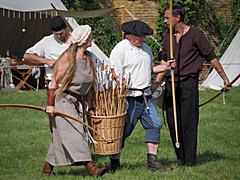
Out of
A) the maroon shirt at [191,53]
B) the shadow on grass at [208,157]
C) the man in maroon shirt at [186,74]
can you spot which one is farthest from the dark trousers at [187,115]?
the shadow on grass at [208,157]

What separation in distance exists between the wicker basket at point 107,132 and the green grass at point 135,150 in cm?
30

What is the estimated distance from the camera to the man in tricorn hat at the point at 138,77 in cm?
665

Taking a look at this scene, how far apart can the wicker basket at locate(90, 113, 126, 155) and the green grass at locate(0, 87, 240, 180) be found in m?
0.30

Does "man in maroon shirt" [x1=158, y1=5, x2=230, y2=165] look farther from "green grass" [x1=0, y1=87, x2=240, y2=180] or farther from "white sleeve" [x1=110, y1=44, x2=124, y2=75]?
"white sleeve" [x1=110, y1=44, x2=124, y2=75]

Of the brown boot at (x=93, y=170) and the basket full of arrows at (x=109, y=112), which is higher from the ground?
the basket full of arrows at (x=109, y=112)

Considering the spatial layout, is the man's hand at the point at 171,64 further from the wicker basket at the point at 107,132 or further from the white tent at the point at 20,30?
the white tent at the point at 20,30

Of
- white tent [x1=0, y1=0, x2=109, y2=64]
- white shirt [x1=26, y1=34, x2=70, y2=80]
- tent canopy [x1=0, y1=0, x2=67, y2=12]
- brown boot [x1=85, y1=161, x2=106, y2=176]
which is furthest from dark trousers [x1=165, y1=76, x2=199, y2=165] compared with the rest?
white tent [x1=0, y1=0, x2=109, y2=64]

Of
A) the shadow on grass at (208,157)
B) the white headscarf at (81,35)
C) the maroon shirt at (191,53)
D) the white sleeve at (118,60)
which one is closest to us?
the white headscarf at (81,35)

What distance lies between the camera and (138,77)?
22.0ft

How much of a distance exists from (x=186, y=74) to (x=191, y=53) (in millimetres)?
235

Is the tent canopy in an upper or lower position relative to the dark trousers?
upper

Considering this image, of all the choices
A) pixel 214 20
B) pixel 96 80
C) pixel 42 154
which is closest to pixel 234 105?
pixel 42 154

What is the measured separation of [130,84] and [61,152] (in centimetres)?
102

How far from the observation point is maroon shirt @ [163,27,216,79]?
22.7ft
